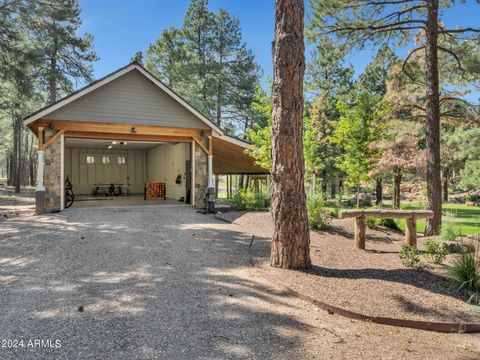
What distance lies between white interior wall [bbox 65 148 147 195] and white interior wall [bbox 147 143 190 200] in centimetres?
114

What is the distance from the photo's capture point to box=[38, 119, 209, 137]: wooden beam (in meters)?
11.6

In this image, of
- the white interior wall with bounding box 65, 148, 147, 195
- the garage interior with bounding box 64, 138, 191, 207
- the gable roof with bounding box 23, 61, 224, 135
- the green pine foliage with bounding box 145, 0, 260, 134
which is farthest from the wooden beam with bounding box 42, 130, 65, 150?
the green pine foliage with bounding box 145, 0, 260, 134

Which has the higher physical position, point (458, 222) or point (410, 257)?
point (410, 257)

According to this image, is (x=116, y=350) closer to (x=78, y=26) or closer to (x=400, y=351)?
(x=400, y=351)

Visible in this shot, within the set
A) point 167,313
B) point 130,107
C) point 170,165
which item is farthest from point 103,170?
point 167,313

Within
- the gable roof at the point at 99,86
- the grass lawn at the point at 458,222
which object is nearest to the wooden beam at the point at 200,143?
the gable roof at the point at 99,86

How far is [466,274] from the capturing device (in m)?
4.93

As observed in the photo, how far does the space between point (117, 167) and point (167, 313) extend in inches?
707

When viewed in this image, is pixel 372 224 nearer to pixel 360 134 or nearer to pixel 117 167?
pixel 360 134

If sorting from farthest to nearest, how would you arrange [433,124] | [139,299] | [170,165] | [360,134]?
[170,165] → [360,134] → [433,124] → [139,299]

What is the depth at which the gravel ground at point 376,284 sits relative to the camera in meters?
4.21

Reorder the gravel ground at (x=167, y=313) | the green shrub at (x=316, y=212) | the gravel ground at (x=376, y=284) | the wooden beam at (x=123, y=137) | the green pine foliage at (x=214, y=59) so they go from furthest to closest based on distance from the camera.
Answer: the green pine foliage at (x=214, y=59) → the wooden beam at (x=123, y=137) → the green shrub at (x=316, y=212) → the gravel ground at (x=376, y=284) → the gravel ground at (x=167, y=313)

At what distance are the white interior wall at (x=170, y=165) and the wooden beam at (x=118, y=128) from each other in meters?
1.36

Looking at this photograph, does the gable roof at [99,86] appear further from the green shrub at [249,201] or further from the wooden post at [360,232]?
the wooden post at [360,232]
